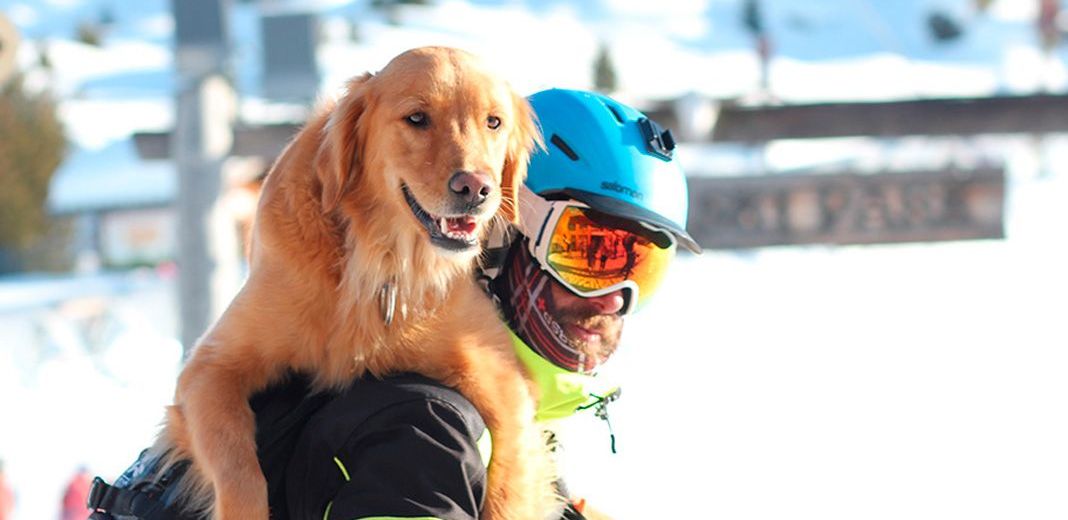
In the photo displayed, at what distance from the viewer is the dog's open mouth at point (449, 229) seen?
85.6 inches

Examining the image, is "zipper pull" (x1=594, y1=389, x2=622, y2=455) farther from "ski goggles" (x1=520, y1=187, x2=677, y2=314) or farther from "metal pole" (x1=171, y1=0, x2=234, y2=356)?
"metal pole" (x1=171, y1=0, x2=234, y2=356)

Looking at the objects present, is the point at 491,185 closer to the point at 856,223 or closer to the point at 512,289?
the point at 512,289

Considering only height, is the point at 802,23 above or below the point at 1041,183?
above

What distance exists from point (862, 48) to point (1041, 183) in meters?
40.0

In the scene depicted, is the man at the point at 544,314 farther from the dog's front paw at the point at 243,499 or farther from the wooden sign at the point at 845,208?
the wooden sign at the point at 845,208

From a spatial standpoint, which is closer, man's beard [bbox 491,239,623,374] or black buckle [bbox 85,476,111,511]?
black buckle [bbox 85,476,111,511]

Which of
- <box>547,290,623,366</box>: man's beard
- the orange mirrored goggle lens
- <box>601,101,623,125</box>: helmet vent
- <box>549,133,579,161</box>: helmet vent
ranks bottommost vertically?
<box>547,290,623,366</box>: man's beard

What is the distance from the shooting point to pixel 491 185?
2145mm

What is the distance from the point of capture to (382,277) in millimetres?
2205

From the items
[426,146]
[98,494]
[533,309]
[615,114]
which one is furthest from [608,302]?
[98,494]

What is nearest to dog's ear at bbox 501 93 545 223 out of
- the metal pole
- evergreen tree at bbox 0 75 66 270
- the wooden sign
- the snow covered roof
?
the wooden sign

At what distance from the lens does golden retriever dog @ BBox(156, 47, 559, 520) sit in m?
2.14

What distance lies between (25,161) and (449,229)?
45031 mm

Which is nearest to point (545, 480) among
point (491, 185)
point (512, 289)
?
point (512, 289)
